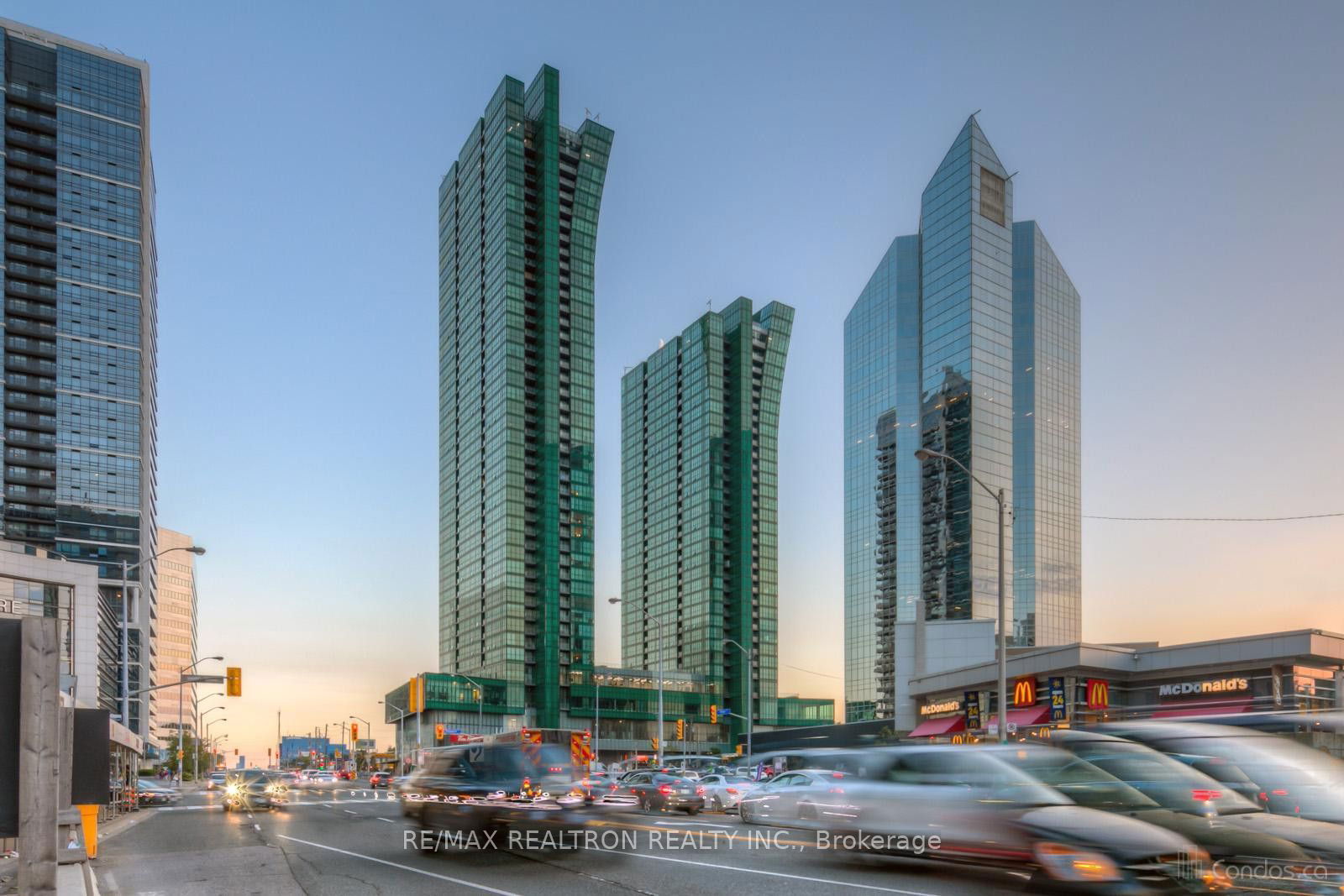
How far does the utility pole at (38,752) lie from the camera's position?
5.26m

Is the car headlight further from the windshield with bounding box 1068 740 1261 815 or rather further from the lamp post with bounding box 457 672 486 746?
the lamp post with bounding box 457 672 486 746

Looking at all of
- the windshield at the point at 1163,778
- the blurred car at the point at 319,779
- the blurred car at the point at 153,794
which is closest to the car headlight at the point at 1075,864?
the windshield at the point at 1163,778

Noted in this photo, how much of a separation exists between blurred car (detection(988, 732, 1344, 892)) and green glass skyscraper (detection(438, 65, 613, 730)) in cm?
14007

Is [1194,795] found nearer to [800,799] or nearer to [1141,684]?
[800,799]

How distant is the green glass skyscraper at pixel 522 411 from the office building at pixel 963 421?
4715cm

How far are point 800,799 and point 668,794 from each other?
11332 mm

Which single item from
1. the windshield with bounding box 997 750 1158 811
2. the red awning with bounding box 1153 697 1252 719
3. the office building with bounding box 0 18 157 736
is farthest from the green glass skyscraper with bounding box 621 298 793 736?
the windshield with bounding box 997 750 1158 811

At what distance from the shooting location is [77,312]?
143 meters

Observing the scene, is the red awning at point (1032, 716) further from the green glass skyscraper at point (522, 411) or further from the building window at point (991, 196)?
the green glass skyscraper at point (522, 411)

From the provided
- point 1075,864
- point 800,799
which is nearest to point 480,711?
point 800,799

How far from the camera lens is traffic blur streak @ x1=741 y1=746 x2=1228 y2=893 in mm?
10531

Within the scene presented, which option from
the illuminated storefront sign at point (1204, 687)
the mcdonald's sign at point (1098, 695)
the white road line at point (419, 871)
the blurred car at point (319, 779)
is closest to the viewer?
the white road line at point (419, 871)

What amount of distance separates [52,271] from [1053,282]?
149 meters

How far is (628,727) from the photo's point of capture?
512 ft
